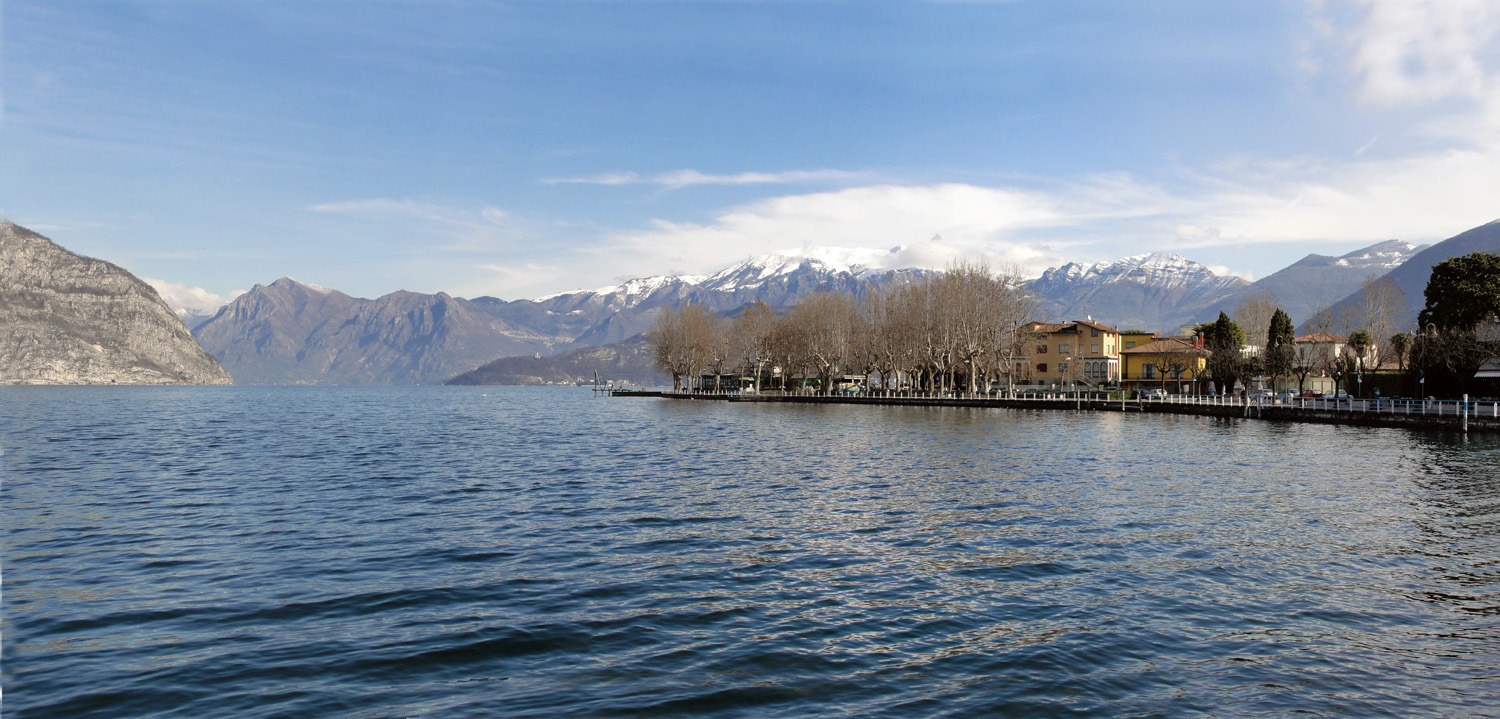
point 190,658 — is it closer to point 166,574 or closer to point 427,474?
point 166,574

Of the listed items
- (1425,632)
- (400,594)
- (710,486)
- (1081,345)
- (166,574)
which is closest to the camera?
(1425,632)

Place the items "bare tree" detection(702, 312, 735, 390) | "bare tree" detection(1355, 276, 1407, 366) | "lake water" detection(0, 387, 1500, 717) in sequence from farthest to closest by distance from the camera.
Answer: "bare tree" detection(702, 312, 735, 390)
"bare tree" detection(1355, 276, 1407, 366)
"lake water" detection(0, 387, 1500, 717)

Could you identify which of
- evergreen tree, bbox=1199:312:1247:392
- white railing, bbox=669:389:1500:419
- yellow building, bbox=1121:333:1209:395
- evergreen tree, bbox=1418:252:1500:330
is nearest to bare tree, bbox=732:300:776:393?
white railing, bbox=669:389:1500:419

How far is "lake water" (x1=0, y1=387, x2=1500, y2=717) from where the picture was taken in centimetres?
1120

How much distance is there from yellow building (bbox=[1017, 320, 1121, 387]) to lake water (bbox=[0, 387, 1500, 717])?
10293 centimetres

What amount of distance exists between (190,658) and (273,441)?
50497mm

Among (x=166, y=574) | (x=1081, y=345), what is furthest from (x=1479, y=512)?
(x=1081, y=345)

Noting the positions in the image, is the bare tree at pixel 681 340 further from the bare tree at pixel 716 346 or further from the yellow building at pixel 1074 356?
the yellow building at pixel 1074 356

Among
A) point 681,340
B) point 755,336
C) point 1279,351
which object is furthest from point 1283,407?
point 681,340

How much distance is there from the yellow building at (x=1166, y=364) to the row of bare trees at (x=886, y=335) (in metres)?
20.2

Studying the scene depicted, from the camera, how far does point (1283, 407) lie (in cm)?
7631

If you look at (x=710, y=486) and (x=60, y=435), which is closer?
(x=710, y=486)

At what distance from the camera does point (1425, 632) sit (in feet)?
45.4

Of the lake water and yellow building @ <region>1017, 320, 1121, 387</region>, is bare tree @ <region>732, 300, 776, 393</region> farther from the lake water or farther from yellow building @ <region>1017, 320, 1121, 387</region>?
the lake water
